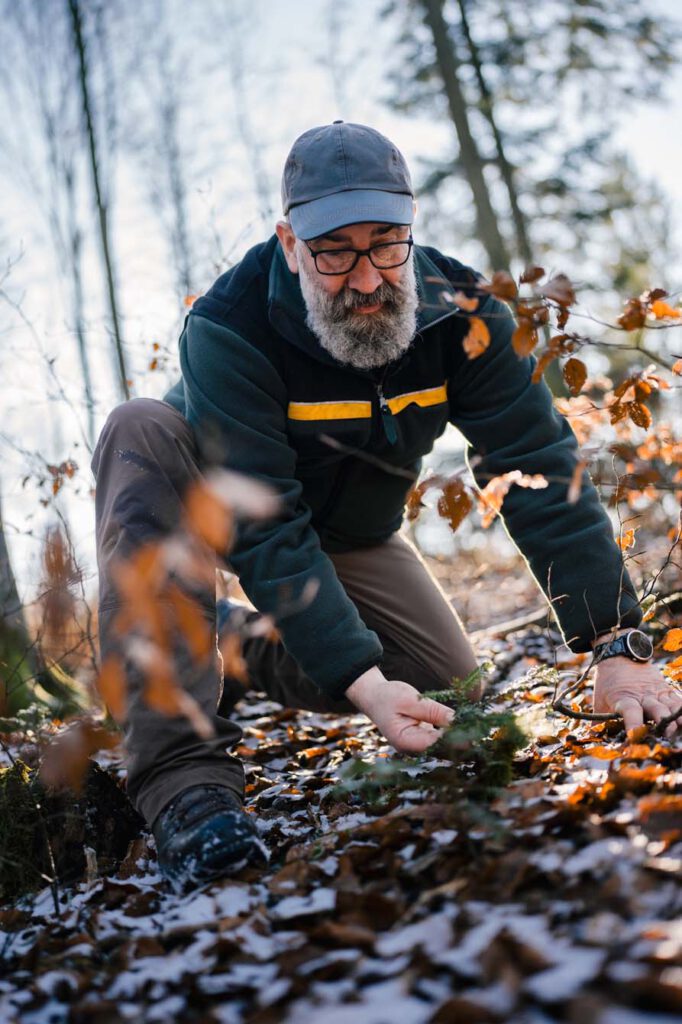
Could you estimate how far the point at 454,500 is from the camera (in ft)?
8.15

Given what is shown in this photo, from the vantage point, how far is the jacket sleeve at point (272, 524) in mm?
2744

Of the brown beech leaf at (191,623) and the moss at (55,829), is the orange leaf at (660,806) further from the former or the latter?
the moss at (55,829)

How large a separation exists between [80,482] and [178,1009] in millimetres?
4230

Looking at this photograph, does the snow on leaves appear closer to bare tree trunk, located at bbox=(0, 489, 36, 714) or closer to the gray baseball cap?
the gray baseball cap

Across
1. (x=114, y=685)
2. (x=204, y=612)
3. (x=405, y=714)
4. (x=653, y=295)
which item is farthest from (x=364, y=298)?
(x=114, y=685)

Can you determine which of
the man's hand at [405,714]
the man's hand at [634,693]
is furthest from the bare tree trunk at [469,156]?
the man's hand at [405,714]

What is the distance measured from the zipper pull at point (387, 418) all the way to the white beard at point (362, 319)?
0.51 feet

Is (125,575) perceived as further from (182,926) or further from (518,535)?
(518,535)

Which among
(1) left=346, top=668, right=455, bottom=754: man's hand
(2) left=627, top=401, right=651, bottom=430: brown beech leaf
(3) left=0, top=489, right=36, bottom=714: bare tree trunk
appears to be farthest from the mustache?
(3) left=0, top=489, right=36, bottom=714: bare tree trunk

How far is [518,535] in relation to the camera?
324cm

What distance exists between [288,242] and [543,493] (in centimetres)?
139

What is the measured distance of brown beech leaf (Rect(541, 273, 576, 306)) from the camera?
2.25 m

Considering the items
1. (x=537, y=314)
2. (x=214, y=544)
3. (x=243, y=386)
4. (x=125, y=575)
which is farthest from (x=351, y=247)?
(x=125, y=575)

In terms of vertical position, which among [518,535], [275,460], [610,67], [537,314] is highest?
[610,67]
